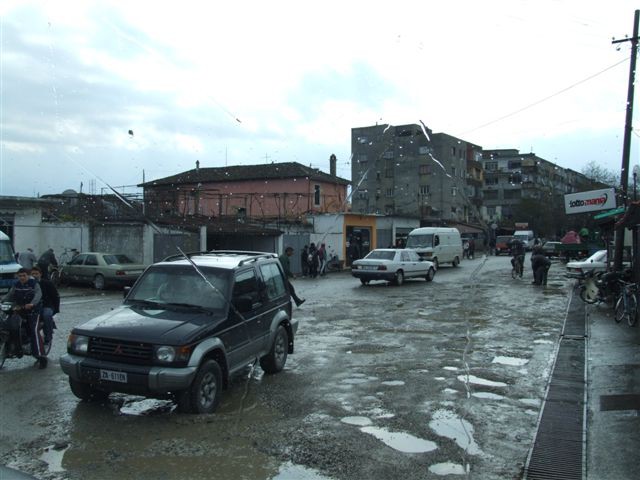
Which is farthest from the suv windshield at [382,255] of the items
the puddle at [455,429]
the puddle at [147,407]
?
the puddle at [147,407]

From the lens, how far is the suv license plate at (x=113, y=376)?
19.2 feet

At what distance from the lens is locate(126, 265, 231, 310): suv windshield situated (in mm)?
6918

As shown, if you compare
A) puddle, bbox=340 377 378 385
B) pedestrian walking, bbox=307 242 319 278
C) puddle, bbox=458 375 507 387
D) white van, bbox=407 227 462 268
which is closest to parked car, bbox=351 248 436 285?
pedestrian walking, bbox=307 242 319 278

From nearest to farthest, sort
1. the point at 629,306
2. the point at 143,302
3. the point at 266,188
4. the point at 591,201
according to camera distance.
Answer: the point at 143,302, the point at 629,306, the point at 591,201, the point at 266,188

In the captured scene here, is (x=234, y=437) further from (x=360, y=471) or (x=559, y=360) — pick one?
(x=559, y=360)

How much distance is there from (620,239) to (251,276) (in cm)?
1384

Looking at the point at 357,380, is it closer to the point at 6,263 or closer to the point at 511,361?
the point at 511,361

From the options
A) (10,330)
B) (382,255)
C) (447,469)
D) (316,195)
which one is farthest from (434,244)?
(447,469)

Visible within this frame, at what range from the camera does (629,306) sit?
40.7 feet

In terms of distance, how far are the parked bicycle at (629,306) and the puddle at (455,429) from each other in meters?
7.91

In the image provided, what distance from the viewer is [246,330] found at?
23.6ft

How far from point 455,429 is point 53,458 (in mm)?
3885

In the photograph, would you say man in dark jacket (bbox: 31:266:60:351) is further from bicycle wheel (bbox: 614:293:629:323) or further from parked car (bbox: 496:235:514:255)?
parked car (bbox: 496:235:514:255)

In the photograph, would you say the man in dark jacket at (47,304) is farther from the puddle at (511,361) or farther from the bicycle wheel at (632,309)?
the bicycle wheel at (632,309)
